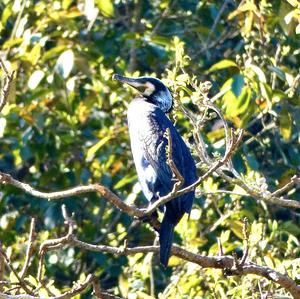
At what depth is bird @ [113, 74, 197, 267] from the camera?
4605mm

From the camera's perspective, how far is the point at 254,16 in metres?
5.61

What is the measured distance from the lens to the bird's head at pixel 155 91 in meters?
5.39

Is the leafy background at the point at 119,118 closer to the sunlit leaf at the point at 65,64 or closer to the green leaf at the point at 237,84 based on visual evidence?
the sunlit leaf at the point at 65,64

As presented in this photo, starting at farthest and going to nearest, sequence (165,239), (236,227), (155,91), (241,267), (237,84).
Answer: (236,227), (155,91), (237,84), (165,239), (241,267)

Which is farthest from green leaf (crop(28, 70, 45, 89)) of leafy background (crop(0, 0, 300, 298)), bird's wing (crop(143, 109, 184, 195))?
bird's wing (crop(143, 109, 184, 195))

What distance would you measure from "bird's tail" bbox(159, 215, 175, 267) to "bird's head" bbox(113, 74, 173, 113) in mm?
942

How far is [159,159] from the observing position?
4832mm

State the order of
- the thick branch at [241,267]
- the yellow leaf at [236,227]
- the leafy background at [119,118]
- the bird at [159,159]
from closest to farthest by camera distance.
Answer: the thick branch at [241,267], the bird at [159,159], the yellow leaf at [236,227], the leafy background at [119,118]

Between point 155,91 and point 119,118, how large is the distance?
46.7 inches

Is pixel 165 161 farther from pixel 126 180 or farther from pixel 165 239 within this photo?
pixel 126 180

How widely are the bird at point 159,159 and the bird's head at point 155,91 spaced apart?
0.06m

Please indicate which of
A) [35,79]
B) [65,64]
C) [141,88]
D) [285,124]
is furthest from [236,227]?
[35,79]

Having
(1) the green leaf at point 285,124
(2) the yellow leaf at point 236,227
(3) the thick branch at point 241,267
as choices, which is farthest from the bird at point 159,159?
(2) the yellow leaf at point 236,227

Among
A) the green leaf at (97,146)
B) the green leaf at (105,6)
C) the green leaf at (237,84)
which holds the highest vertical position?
the green leaf at (105,6)
